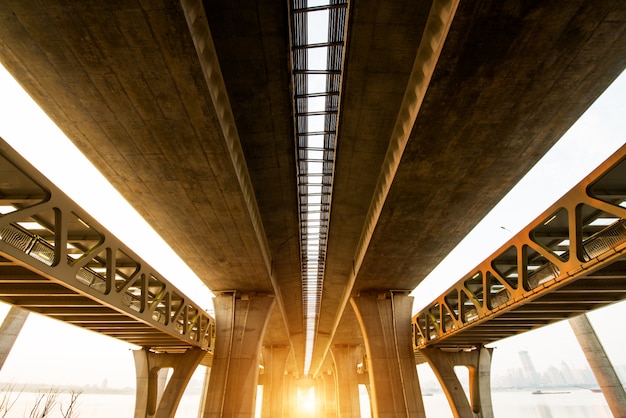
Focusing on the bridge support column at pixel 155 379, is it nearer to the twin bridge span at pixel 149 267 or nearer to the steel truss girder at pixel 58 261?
the twin bridge span at pixel 149 267

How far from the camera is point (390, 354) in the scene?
83.9ft

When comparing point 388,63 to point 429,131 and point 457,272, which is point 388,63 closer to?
point 429,131

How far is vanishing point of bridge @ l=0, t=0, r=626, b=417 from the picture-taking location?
851 centimetres

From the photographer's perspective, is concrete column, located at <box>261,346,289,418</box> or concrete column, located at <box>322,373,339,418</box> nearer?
concrete column, located at <box>261,346,289,418</box>

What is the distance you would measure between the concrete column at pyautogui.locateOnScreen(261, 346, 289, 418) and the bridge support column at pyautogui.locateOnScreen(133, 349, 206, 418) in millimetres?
24022

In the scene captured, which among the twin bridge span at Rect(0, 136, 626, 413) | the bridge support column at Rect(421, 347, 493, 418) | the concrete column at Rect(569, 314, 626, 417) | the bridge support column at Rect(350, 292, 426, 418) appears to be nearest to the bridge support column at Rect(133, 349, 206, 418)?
the twin bridge span at Rect(0, 136, 626, 413)

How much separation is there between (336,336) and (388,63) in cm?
3922

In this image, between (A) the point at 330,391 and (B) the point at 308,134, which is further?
(A) the point at 330,391

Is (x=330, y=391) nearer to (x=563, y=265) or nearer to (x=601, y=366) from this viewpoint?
(x=601, y=366)

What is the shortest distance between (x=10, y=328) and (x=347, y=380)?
125 feet

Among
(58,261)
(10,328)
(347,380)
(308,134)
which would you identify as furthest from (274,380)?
(58,261)

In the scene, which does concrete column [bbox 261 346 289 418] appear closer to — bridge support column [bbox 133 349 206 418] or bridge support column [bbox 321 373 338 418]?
bridge support column [bbox 321 373 338 418]

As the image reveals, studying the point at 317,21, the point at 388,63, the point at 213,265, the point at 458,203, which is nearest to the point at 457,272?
the point at 458,203

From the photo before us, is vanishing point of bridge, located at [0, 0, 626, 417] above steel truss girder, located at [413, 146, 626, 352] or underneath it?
above
